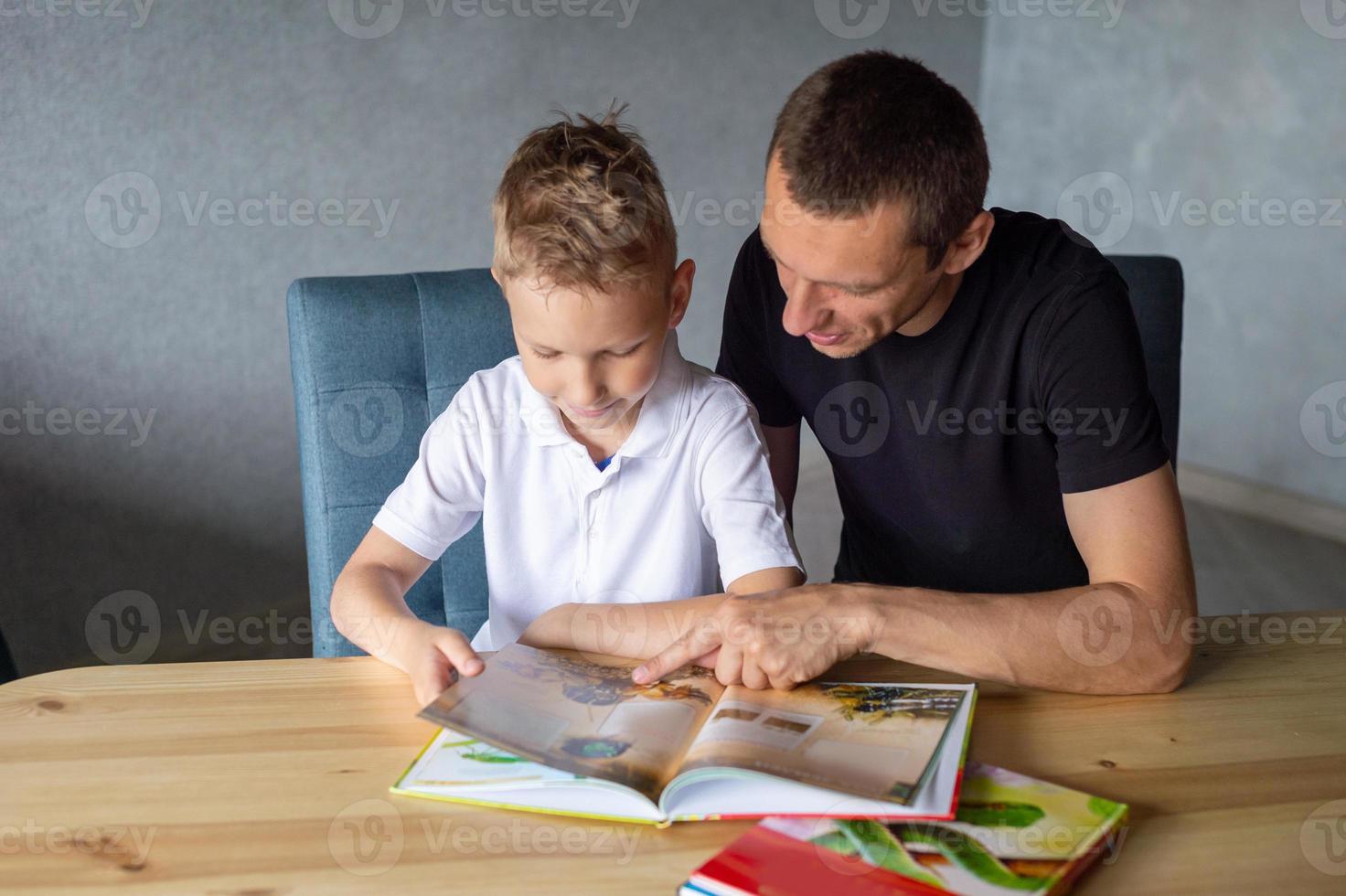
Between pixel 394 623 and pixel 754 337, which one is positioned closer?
pixel 394 623

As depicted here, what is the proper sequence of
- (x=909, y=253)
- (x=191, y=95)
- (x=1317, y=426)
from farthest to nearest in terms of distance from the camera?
(x=1317, y=426) → (x=191, y=95) → (x=909, y=253)

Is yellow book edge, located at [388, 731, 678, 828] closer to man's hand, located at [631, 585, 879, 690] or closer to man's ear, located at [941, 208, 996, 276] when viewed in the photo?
man's hand, located at [631, 585, 879, 690]

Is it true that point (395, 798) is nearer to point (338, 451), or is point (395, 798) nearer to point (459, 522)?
point (459, 522)

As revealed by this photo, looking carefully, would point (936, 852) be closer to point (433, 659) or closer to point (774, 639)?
point (774, 639)

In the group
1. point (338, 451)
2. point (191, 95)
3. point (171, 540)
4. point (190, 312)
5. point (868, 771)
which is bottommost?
point (171, 540)

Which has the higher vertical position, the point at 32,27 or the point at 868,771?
the point at 32,27

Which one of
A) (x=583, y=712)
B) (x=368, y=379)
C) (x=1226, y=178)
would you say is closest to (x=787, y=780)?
(x=583, y=712)

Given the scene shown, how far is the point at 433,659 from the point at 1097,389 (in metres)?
0.72

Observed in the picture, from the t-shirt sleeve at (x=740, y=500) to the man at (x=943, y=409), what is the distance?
13cm

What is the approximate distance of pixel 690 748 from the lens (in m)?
0.84

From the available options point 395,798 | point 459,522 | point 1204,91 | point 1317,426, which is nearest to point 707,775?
point 395,798

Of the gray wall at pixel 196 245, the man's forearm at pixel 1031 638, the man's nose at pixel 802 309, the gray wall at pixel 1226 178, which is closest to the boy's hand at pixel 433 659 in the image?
the man's forearm at pixel 1031 638

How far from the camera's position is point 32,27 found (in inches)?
87.6

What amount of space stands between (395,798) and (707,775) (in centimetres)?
23
